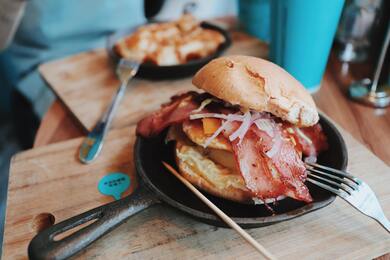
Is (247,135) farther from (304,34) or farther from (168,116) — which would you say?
(304,34)

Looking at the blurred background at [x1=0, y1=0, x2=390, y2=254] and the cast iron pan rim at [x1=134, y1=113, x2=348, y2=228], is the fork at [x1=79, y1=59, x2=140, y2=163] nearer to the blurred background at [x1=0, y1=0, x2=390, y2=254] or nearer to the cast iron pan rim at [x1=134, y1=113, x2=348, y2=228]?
the cast iron pan rim at [x1=134, y1=113, x2=348, y2=228]

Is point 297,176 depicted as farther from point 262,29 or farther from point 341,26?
point 262,29

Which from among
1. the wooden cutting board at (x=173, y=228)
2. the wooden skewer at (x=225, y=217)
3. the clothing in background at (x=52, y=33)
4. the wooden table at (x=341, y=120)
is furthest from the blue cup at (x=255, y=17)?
the wooden skewer at (x=225, y=217)

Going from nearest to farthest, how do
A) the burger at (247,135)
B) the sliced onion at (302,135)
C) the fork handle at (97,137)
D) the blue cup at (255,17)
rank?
the burger at (247,135)
the sliced onion at (302,135)
the fork handle at (97,137)
the blue cup at (255,17)

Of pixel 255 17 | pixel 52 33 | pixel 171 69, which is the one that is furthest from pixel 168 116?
pixel 52 33

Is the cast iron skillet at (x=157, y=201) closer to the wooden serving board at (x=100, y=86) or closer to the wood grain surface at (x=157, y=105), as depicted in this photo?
the wood grain surface at (x=157, y=105)

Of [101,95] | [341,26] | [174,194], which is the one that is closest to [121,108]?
[101,95]

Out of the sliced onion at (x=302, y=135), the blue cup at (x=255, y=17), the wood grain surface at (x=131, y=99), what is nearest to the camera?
the sliced onion at (x=302, y=135)
